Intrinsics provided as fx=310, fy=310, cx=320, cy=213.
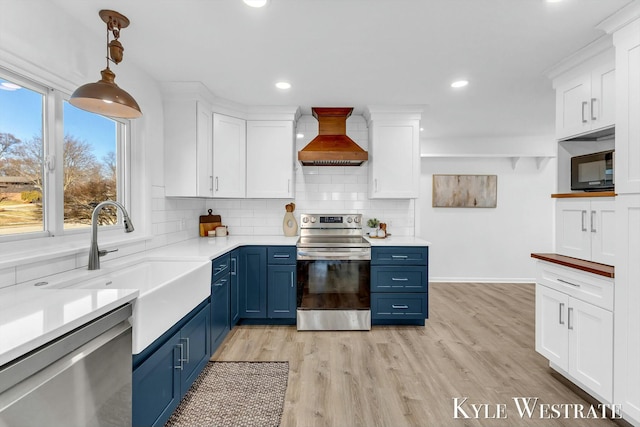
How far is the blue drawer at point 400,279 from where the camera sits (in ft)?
10.6

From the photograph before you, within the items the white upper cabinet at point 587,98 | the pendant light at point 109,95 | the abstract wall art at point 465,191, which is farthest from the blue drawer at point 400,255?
the pendant light at point 109,95

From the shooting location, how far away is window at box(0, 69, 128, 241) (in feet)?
5.37

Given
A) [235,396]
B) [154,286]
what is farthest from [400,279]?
[154,286]

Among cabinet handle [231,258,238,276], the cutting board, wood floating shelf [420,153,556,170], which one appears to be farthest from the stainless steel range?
wood floating shelf [420,153,556,170]

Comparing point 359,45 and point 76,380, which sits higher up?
point 359,45

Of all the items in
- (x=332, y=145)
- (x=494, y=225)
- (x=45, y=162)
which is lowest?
(x=494, y=225)

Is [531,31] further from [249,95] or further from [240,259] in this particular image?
[240,259]

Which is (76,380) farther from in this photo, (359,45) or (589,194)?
(589,194)

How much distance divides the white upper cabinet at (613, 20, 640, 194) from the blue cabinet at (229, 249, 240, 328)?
9.47 feet

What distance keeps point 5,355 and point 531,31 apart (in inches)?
116

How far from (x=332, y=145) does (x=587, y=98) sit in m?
2.12

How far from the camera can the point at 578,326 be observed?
2.03 metres

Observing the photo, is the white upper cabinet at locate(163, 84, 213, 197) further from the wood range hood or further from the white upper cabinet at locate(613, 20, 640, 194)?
the white upper cabinet at locate(613, 20, 640, 194)

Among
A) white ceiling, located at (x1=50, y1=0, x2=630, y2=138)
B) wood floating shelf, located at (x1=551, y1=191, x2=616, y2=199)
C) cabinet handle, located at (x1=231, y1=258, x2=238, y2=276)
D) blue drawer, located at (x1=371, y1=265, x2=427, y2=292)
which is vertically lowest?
blue drawer, located at (x1=371, y1=265, x2=427, y2=292)
